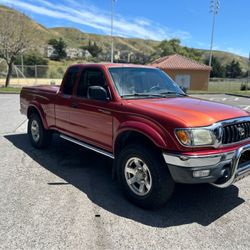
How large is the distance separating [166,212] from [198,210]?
46 centimetres

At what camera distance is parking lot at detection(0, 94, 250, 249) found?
10.6 ft

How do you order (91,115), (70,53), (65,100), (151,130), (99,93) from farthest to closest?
(70,53)
(65,100)
(91,115)
(99,93)
(151,130)

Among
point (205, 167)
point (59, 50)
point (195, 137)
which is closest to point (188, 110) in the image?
point (195, 137)

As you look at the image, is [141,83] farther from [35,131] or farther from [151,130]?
[35,131]

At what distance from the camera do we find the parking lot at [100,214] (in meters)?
3.23

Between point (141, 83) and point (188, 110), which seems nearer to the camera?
point (188, 110)

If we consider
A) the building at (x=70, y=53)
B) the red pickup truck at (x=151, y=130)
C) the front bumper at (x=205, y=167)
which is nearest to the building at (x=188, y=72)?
the red pickup truck at (x=151, y=130)

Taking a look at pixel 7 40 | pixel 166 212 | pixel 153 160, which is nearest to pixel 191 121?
pixel 153 160

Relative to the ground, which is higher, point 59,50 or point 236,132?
point 59,50

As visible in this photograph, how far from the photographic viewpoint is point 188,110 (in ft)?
12.6

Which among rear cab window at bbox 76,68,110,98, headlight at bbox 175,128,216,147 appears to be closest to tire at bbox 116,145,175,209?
headlight at bbox 175,128,216,147

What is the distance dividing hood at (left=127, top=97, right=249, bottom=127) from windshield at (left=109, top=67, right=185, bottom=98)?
0.30m

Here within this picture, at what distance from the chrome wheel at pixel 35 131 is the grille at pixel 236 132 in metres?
4.40

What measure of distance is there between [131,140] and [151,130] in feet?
1.95
